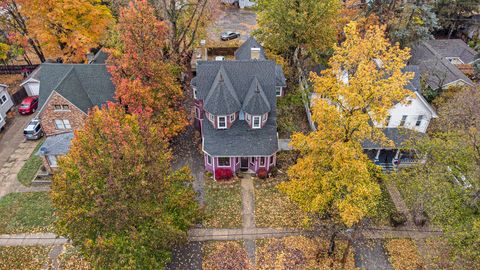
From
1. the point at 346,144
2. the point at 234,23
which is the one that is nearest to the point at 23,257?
the point at 346,144

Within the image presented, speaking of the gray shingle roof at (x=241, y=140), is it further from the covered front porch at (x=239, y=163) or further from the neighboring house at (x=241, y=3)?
the neighboring house at (x=241, y=3)

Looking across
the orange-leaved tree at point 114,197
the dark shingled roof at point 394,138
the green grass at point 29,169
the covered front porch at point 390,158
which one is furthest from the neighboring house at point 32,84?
the covered front porch at point 390,158

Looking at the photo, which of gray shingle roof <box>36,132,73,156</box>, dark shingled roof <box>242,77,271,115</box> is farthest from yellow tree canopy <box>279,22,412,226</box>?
gray shingle roof <box>36,132,73,156</box>

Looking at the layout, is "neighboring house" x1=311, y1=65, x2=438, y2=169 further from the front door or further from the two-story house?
the front door

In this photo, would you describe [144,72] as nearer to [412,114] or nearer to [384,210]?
[384,210]

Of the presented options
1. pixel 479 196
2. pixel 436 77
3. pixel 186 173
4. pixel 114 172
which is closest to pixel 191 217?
pixel 186 173
